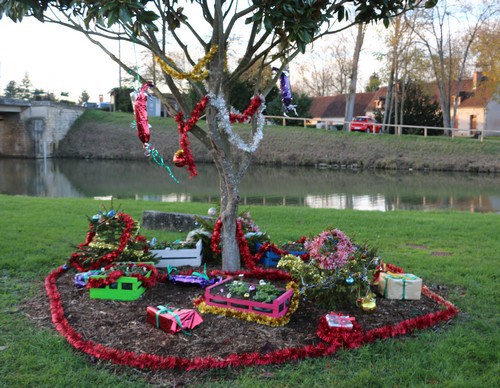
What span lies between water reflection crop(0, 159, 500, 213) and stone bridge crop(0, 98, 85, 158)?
11.7m

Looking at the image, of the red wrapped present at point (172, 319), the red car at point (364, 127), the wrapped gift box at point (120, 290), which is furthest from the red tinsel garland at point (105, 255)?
the red car at point (364, 127)

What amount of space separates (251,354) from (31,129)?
149 feet

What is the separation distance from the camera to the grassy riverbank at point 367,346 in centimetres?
417

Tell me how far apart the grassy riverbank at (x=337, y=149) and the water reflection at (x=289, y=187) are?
2.80 metres

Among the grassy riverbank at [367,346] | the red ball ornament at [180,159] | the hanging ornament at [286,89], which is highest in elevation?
the hanging ornament at [286,89]

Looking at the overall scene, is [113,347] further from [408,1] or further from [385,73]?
[385,73]

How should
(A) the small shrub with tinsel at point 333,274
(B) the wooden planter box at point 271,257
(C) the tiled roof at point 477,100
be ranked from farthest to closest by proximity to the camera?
(C) the tiled roof at point 477,100 → (B) the wooden planter box at point 271,257 → (A) the small shrub with tinsel at point 333,274

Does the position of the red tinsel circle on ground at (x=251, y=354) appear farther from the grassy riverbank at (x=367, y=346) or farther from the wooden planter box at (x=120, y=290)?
the wooden planter box at (x=120, y=290)

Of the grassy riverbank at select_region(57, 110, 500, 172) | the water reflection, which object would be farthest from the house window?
the water reflection

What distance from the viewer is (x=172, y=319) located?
4.95 metres

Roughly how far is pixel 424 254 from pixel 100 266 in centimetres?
538

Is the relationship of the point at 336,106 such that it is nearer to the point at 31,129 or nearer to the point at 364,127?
the point at 364,127

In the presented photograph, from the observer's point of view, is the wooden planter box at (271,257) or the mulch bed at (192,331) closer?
the mulch bed at (192,331)

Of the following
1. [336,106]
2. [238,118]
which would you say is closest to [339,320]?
[238,118]
